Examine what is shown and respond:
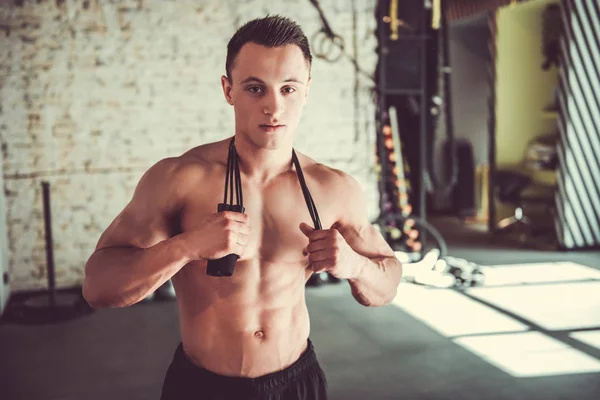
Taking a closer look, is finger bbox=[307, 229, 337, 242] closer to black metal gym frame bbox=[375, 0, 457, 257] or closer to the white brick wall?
the white brick wall

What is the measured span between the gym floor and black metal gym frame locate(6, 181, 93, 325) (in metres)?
0.11

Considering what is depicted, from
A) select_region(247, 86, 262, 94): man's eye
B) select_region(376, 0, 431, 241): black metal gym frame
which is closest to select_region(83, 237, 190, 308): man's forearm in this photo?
select_region(247, 86, 262, 94): man's eye

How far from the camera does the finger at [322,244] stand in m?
1.29

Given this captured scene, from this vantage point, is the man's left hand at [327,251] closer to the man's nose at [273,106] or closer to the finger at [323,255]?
the finger at [323,255]

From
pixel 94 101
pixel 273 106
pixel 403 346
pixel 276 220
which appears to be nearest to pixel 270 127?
pixel 273 106

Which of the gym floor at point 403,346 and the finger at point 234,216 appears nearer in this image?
the finger at point 234,216

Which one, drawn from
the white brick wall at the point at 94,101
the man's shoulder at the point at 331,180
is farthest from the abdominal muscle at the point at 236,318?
the white brick wall at the point at 94,101

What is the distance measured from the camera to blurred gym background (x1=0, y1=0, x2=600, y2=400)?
Answer: 340cm

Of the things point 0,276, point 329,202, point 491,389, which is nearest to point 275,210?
point 329,202

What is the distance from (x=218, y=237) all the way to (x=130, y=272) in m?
0.21

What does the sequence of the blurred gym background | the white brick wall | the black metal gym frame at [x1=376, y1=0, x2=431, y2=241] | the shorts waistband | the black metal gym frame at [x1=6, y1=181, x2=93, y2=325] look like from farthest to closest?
the black metal gym frame at [x1=376, y1=0, x2=431, y2=241] → the white brick wall → the black metal gym frame at [x1=6, y1=181, x2=93, y2=325] → the blurred gym background → the shorts waistband

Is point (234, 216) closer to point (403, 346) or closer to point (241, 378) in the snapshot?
point (241, 378)

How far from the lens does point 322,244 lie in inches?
51.1

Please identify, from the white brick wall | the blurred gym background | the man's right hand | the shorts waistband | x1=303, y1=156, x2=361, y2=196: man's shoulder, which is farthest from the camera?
the white brick wall
